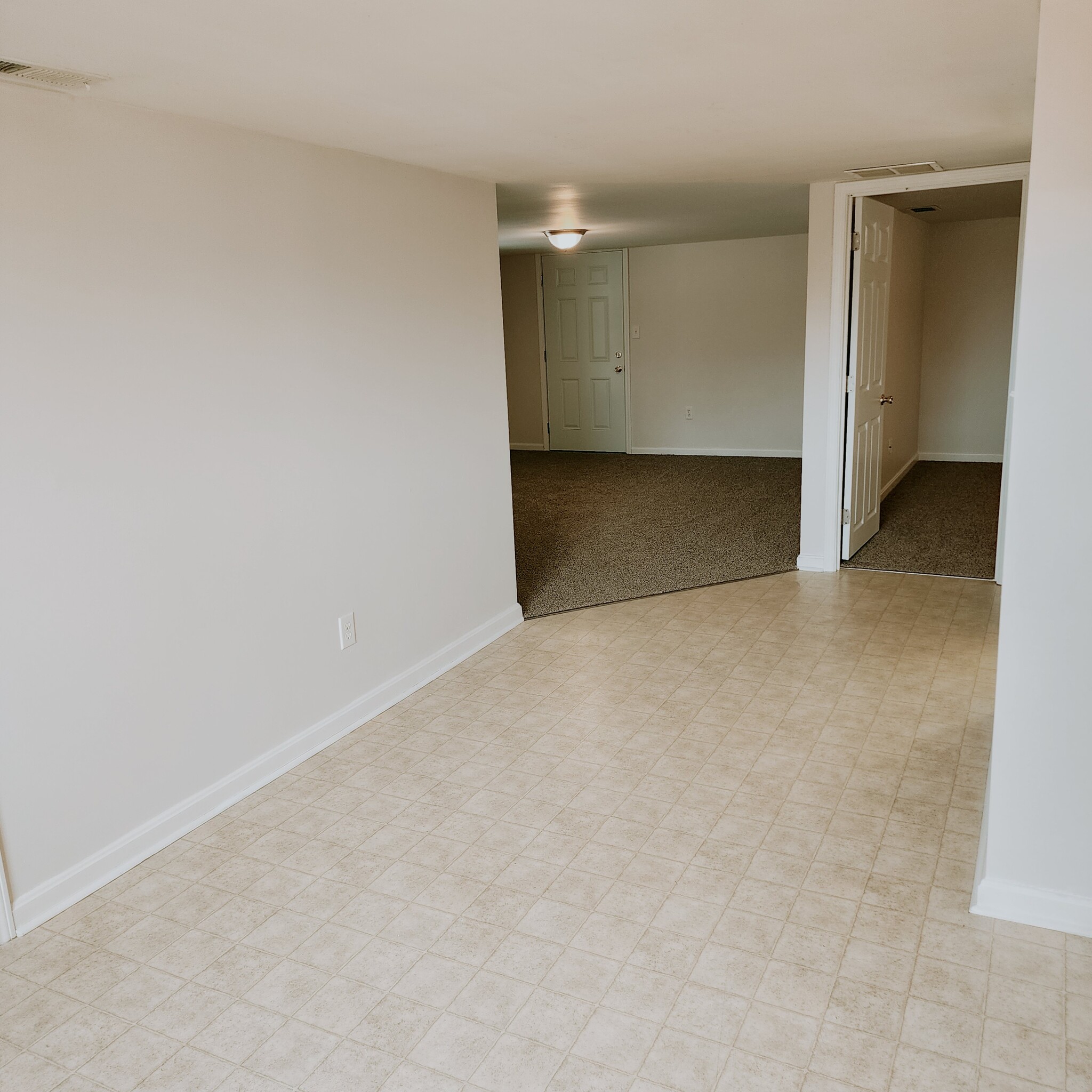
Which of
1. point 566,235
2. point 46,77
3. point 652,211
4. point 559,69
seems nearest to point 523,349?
point 566,235

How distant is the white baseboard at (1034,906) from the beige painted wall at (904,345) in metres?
4.44

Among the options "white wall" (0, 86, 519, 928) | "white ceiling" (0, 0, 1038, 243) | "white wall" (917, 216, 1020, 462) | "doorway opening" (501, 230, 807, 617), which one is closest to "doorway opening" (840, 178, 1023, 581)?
"white wall" (917, 216, 1020, 462)

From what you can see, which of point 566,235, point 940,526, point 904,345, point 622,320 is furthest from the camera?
point 622,320

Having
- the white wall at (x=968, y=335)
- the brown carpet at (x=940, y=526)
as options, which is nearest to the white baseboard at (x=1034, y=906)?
the brown carpet at (x=940, y=526)

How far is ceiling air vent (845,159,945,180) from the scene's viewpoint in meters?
4.37

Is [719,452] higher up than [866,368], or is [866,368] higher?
[866,368]

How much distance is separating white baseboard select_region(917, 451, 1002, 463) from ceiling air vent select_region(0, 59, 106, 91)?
26.4 feet

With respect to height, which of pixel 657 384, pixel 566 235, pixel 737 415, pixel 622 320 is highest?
pixel 566 235

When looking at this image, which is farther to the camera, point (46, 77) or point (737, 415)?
point (737, 415)

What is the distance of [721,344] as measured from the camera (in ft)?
30.4

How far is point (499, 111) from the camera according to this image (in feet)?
9.18

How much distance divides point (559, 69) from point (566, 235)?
15.9ft

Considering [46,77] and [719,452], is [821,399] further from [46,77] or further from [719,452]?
[719,452]

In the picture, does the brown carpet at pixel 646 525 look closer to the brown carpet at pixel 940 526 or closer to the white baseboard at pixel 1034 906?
the brown carpet at pixel 940 526
